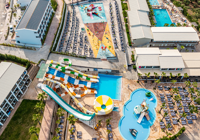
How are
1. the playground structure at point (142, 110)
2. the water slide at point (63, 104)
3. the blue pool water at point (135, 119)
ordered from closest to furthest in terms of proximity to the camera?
the blue pool water at point (135, 119), the water slide at point (63, 104), the playground structure at point (142, 110)

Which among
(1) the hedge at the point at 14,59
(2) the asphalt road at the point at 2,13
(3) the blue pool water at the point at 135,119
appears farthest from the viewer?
(2) the asphalt road at the point at 2,13

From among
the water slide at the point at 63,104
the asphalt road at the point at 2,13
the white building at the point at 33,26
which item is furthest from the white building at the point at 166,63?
the asphalt road at the point at 2,13

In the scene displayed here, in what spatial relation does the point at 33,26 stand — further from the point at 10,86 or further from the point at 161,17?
the point at 161,17

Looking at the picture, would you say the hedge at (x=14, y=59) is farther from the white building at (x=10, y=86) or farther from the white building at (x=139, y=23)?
the white building at (x=139, y=23)

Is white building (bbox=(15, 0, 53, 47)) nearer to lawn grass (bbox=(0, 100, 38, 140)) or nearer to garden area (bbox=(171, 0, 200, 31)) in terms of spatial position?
lawn grass (bbox=(0, 100, 38, 140))

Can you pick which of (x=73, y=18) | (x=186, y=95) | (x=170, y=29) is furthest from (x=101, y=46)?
(x=186, y=95)

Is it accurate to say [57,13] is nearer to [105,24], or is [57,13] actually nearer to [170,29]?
[105,24]
